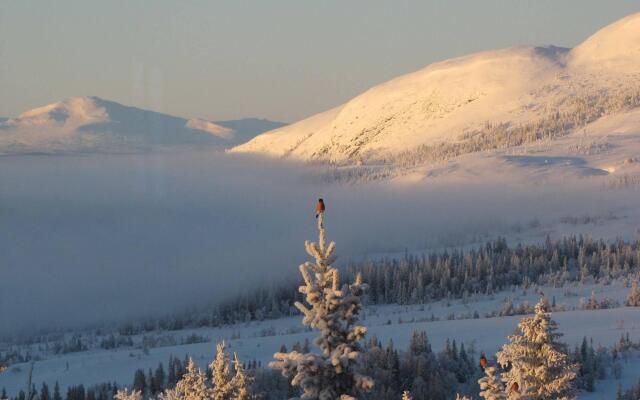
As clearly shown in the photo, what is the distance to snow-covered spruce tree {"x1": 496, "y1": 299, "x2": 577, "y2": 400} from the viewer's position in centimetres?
2558

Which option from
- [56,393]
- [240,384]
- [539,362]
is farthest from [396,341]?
[240,384]

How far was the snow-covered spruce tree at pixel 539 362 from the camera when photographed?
2558cm

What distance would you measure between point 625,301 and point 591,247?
1853 inches

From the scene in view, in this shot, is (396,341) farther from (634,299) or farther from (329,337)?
(329,337)

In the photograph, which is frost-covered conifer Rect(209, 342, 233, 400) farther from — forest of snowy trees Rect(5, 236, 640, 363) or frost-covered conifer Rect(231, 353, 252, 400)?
forest of snowy trees Rect(5, 236, 640, 363)

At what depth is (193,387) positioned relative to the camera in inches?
973

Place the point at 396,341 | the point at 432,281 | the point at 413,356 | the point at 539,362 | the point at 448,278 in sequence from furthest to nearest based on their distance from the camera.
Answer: the point at 432,281 → the point at 448,278 → the point at 396,341 → the point at 413,356 → the point at 539,362

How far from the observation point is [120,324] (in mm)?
167875

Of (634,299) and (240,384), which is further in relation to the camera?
(634,299)

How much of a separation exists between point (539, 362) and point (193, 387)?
8.21m

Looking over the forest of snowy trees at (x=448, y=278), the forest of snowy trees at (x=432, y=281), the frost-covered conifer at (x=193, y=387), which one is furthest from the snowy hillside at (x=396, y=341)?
the frost-covered conifer at (x=193, y=387)

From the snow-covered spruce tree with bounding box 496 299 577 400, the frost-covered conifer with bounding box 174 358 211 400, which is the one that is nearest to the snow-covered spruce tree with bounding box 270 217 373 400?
the frost-covered conifer with bounding box 174 358 211 400

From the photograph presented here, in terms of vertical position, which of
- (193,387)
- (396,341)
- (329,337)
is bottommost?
(396,341)

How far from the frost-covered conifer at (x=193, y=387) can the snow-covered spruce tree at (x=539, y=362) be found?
700 centimetres
